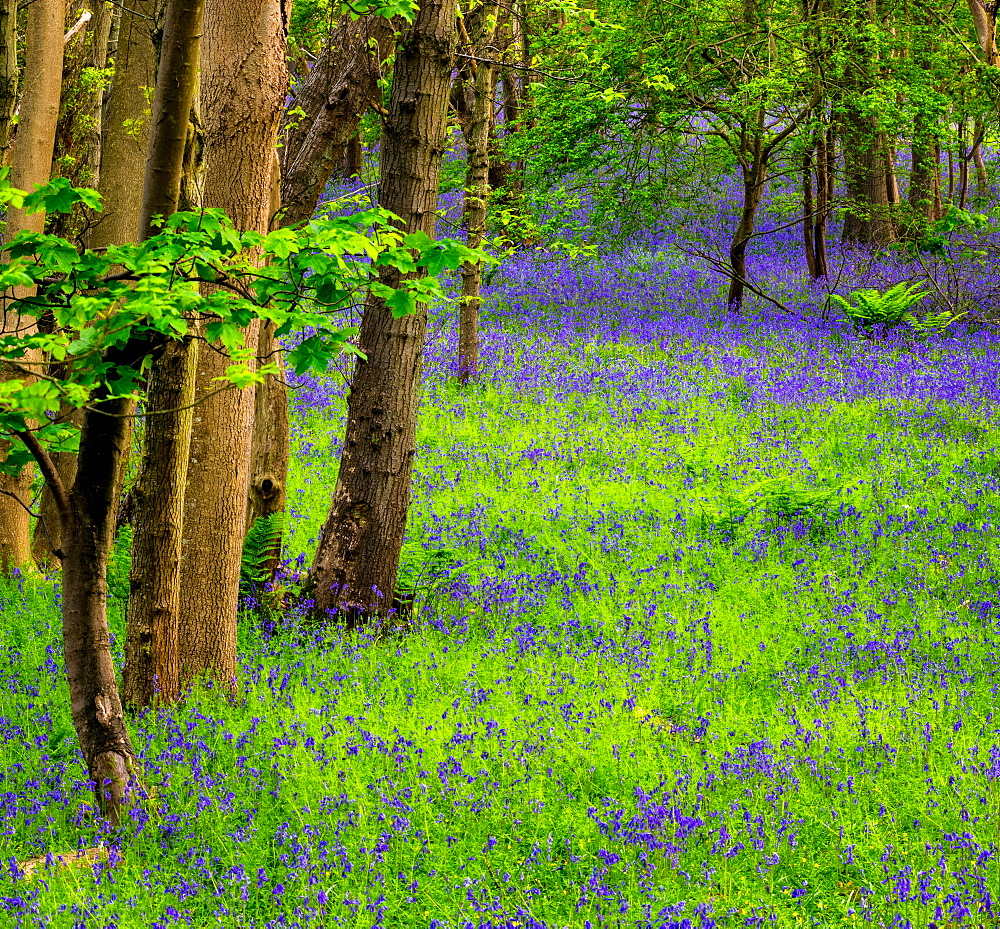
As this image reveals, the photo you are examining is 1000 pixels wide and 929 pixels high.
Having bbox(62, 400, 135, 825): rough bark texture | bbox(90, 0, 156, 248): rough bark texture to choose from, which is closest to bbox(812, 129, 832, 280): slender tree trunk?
bbox(90, 0, 156, 248): rough bark texture

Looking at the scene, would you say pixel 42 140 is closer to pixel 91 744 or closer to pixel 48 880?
pixel 91 744

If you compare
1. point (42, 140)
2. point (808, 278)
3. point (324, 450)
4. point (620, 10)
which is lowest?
point (324, 450)

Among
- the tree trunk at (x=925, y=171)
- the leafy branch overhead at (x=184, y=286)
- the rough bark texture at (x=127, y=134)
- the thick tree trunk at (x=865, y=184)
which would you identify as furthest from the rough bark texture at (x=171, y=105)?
the thick tree trunk at (x=865, y=184)

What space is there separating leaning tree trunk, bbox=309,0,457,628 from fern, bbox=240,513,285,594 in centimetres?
49

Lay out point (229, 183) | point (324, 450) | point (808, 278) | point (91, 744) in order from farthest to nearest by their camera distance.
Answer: point (808, 278), point (324, 450), point (229, 183), point (91, 744)

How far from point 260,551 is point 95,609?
2.73 m

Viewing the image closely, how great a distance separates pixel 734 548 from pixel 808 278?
41.1ft

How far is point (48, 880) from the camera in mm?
3715

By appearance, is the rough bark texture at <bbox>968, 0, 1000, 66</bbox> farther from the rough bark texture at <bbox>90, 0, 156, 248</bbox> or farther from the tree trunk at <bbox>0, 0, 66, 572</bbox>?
the tree trunk at <bbox>0, 0, 66, 572</bbox>

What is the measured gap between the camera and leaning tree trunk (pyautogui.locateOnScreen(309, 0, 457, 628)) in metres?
6.34

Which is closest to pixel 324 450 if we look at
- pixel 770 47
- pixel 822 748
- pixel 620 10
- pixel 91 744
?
pixel 91 744

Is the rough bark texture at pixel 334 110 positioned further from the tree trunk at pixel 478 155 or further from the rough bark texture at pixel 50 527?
the tree trunk at pixel 478 155

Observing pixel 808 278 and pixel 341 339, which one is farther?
pixel 808 278

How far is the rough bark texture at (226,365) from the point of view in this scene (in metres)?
5.09
